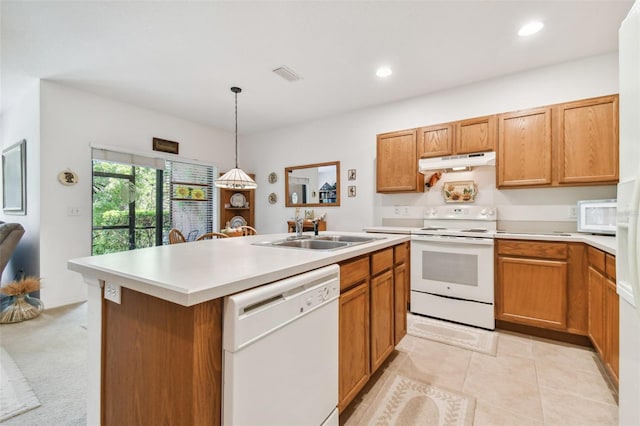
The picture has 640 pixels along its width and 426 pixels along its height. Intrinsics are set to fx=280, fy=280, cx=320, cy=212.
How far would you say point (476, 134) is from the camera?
2.95 metres

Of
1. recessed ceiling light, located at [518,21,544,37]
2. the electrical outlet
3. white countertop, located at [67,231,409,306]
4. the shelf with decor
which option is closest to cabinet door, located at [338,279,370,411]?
white countertop, located at [67,231,409,306]

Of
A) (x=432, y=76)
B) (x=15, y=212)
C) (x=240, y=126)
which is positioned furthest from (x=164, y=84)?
(x=432, y=76)

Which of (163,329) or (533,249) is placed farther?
(533,249)

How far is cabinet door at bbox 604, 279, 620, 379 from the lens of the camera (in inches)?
64.8

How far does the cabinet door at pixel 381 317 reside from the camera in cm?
172

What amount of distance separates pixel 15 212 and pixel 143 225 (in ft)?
4.73

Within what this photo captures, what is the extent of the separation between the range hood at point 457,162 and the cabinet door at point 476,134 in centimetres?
7

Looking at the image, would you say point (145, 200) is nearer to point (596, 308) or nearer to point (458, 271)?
point (458, 271)

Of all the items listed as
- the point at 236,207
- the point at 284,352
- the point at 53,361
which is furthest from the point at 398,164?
the point at 53,361

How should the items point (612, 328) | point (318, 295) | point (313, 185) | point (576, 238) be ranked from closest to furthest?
point (318, 295), point (612, 328), point (576, 238), point (313, 185)

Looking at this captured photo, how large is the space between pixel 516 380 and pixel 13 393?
3197mm

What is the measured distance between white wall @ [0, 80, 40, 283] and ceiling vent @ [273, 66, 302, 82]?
272cm

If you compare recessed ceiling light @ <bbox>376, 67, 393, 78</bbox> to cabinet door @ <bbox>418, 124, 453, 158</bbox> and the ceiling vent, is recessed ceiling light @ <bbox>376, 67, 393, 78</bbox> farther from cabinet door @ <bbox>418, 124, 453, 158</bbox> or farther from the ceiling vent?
the ceiling vent

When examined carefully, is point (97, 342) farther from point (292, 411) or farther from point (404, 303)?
point (404, 303)
